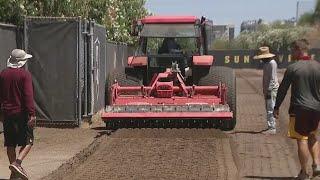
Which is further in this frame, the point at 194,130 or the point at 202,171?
the point at 194,130

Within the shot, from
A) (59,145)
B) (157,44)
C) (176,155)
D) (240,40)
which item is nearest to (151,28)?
(157,44)

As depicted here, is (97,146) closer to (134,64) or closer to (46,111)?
(46,111)

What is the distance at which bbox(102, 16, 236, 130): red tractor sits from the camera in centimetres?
1419

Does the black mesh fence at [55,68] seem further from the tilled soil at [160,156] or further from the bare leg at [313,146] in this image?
the bare leg at [313,146]

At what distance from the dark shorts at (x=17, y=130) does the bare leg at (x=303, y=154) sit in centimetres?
348

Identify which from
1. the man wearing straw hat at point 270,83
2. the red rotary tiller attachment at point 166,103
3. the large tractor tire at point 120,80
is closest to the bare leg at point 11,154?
the red rotary tiller attachment at point 166,103

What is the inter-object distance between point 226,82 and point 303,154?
6.26 metres

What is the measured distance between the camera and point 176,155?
1103 cm

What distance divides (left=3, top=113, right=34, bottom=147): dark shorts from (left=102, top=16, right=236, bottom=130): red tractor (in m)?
4.95

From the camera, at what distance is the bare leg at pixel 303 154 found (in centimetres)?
903

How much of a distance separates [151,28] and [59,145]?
4.66m

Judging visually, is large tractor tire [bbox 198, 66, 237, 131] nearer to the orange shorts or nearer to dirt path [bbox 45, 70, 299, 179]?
dirt path [bbox 45, 70, 299, 179]

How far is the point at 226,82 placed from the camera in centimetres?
1526

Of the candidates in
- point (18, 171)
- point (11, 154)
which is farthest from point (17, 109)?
point (18, 171)
